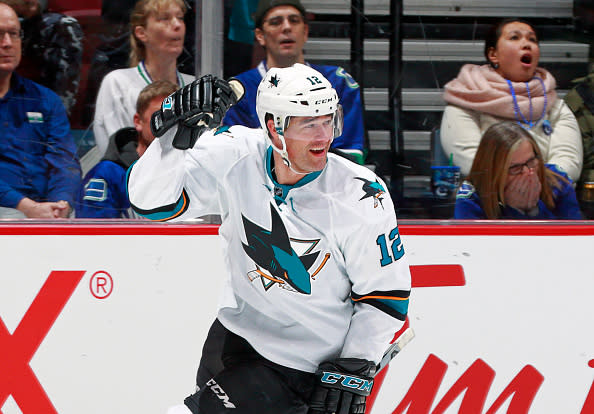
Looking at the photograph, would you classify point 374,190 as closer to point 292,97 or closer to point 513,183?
point 292,97

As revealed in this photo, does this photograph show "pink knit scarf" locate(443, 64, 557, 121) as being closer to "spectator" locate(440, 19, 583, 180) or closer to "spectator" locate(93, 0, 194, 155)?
"spectator" locate(440, 19, 583, 180)

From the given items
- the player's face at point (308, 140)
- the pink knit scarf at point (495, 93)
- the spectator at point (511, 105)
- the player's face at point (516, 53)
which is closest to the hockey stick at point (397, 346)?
the player's face at point (308, 140)

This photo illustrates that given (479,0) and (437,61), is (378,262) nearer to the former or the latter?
(437,61)

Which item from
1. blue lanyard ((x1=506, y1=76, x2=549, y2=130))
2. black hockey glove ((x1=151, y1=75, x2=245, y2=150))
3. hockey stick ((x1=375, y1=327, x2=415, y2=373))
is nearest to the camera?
black hockey glove ((x1=151, y1=75, x2=245, y2=150))

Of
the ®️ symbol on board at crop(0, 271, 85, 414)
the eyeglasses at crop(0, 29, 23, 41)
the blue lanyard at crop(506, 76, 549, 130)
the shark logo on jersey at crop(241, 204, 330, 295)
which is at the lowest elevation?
the ®️ symbol on board at crop(0, 271, 85, 414)

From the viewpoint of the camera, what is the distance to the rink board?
259cm

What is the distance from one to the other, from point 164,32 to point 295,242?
3.17 feet

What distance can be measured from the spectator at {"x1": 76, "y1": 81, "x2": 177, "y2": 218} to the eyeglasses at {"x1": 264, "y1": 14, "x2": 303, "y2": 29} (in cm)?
35

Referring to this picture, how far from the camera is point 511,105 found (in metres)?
2.68

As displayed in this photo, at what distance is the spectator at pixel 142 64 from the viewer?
8.56 ft

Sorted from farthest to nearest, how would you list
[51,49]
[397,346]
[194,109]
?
[51,49] < [397,346] < [194,109]

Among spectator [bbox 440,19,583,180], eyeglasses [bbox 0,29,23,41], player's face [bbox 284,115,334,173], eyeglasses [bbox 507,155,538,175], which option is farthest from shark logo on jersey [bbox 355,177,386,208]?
eyeglasses [bbox 0,29,23,41]

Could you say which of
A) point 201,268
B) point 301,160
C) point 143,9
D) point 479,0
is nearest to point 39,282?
point 201,268

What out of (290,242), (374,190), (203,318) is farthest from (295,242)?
(203,318)
